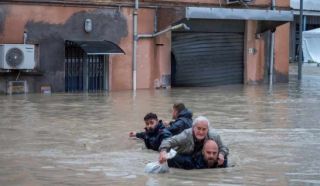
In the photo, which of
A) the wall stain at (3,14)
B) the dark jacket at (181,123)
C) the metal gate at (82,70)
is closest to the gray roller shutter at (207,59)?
the metal gate at (82,70)

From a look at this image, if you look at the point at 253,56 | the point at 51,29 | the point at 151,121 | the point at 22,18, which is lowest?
the point at 151,121

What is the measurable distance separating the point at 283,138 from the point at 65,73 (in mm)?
14116

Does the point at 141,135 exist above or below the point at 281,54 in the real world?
below

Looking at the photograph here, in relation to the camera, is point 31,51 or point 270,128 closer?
point 270,128

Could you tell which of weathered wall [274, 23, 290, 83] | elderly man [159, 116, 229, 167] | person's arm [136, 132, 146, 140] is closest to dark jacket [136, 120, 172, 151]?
person's arm [136, 132, 146, 140]

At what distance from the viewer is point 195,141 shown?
9.95 m

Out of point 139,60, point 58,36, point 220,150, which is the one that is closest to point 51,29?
point 58,36

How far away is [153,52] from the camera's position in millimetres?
28766

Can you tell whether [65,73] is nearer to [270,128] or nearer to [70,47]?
[70,47]

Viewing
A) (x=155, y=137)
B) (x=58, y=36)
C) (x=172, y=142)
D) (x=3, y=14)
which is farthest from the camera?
(x=58, y=36)

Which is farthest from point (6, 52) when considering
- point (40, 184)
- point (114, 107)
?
point (40, 184)

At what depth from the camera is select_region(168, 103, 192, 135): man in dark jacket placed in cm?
1165

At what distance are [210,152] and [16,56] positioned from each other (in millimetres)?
15715

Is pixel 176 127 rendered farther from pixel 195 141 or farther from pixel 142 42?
pixel 142 42
